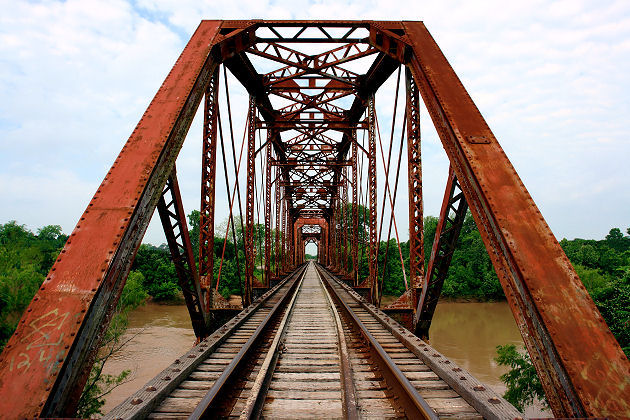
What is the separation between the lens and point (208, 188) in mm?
6434

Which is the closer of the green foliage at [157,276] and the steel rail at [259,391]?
the steel rail at [259,391]

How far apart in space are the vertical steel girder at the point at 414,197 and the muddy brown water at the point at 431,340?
11.6 m

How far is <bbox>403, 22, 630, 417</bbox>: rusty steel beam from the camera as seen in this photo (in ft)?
7.69

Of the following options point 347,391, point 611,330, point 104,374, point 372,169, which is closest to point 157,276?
point 104,374

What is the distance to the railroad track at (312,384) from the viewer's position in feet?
9.63

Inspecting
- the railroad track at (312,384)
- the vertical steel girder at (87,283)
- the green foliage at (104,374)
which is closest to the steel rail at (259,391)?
the railroad track at (312,384)

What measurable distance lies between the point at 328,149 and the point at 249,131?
10851 millimetres

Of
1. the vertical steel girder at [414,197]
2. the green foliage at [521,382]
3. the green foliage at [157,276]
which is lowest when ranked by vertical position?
the green foliage at [521,382]

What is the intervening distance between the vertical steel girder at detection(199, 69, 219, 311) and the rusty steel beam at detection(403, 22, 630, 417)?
14.1ft

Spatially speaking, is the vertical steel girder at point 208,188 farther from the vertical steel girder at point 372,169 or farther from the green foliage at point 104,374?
the vertical steel girder at point 372,169

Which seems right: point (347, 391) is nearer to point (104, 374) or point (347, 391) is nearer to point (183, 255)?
point (183, 255)

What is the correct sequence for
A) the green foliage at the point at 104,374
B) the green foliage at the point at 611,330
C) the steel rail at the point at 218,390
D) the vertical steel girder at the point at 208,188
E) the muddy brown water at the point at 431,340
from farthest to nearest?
the muddy brown water at the point at 431,340 → the green foliage at the point at 104,374 → the green foliage at the point at 611,330 → the vertical steel girder at the point at 208,188 → the steel rail at the point at 218,390

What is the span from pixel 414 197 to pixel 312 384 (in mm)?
4146

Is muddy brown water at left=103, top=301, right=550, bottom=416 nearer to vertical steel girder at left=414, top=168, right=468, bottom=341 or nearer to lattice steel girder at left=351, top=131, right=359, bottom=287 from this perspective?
lattice steel girder at left=351, top=131, right=359, bottom=287
